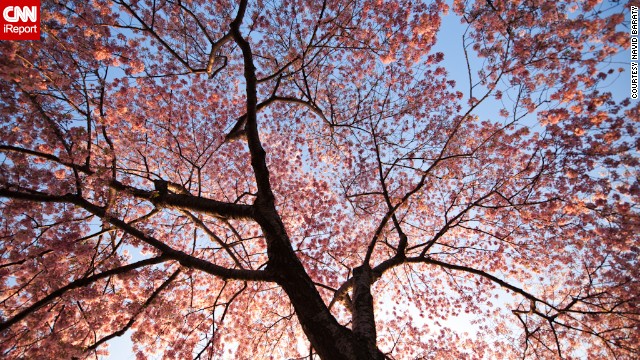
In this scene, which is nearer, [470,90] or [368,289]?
[368,289]

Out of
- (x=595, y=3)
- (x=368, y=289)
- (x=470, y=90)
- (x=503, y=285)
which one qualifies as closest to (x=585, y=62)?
(x=595, y=3)

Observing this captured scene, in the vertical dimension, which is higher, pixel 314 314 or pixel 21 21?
pixel 21 21

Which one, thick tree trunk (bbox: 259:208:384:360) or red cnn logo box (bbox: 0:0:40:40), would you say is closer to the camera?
thick tree trunk (bbox: 259:208:384:360)

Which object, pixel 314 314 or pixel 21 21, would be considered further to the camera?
pixel 21 21

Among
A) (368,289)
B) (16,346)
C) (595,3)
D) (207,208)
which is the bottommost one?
(368,289)

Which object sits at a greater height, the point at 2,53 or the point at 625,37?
the point at 2,53

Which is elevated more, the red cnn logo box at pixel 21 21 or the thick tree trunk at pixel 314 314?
the red cnn logo box at pixel 21 21

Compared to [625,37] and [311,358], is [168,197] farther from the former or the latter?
[625,37]

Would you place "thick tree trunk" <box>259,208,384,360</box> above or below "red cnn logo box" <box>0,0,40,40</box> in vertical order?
below

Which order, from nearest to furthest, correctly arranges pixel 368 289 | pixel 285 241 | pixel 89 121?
pixel 285 241 → pixel 368 289 → pixel 89 121

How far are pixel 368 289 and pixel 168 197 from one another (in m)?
4.35

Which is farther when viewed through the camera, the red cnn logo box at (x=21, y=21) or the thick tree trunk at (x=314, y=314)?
the red cnn logo box at (x=21, y=21)

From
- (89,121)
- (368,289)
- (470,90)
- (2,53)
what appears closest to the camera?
(368,289)

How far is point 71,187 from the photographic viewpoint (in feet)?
18.0
